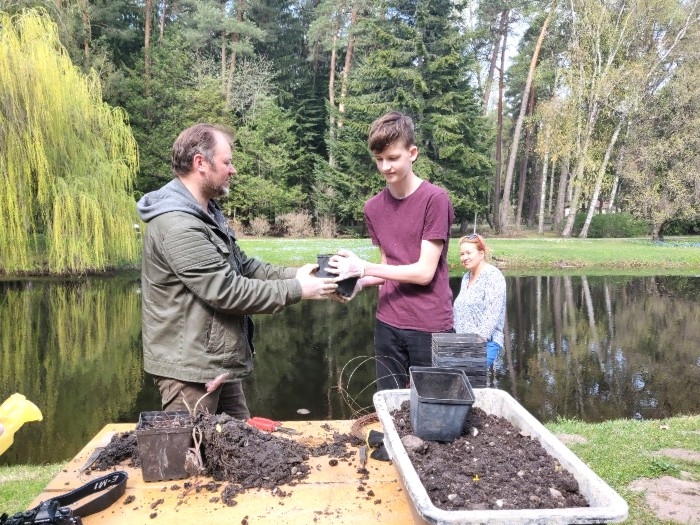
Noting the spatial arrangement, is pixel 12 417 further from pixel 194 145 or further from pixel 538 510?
pixel 538 510

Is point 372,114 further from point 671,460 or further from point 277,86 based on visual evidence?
point 671,460

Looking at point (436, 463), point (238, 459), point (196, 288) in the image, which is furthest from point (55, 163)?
point (436, 463)

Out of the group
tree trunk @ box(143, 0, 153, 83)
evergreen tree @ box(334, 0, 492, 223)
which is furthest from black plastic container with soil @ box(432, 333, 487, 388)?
tree trunk @ box(143, 0, 153, 83)

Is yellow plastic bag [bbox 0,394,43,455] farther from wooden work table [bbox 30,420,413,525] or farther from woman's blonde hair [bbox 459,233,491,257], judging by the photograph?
woman's blonde hair [bbox 459,233,491,257]

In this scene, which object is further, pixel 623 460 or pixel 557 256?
pixel 557 256

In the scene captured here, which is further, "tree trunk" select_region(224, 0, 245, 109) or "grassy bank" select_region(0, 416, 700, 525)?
"tree trunk" select_region(224, 0, 245, 109)

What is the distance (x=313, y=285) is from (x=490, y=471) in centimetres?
97

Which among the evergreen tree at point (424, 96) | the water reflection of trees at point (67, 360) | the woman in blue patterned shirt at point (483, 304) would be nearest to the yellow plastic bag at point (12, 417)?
the woman in blue patterned shirt at point (483, 304)

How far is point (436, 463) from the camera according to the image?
1.57 metres

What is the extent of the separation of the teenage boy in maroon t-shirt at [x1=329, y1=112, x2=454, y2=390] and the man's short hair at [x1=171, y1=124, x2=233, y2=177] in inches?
25.9

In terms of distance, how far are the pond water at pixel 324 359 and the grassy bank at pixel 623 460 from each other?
1.00 m

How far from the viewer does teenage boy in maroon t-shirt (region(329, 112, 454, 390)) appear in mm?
2238

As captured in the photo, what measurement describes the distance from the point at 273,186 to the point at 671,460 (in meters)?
23.2

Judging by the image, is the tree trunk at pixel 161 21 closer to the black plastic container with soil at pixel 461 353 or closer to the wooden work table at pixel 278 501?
the black plastic container with soil at pixel 461 353
